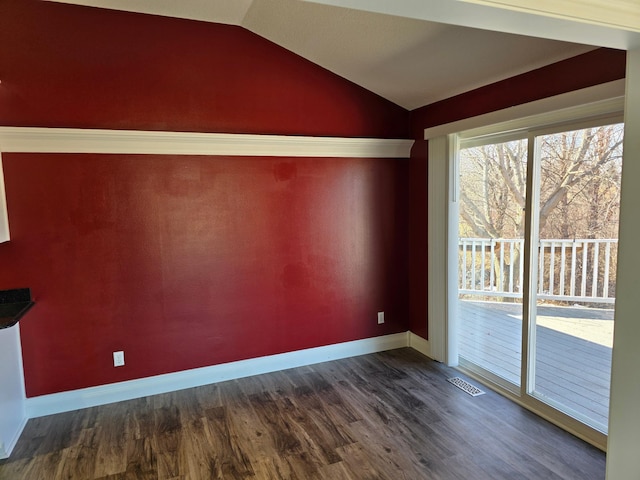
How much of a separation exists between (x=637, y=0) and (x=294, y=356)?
3.50 metres

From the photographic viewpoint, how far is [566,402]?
2.98 meters

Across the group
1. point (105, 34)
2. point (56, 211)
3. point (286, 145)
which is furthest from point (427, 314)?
point (105, 34)

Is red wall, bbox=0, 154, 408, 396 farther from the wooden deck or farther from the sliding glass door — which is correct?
the wooden deck

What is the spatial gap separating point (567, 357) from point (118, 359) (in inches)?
148

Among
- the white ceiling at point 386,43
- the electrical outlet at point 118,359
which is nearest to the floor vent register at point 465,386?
the white ceiling at point 386,43

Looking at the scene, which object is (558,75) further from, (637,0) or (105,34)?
(105,34)

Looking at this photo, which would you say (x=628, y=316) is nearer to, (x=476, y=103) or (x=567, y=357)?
(x=567, y=357)

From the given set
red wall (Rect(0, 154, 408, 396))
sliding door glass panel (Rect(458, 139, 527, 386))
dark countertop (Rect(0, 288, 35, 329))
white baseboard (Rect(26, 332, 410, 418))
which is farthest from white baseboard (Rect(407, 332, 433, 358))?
dark countertop (Rect(0, 288, 35, 329))

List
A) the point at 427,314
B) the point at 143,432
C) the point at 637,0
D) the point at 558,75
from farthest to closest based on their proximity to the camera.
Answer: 1. the point at 427,314
2. the point at 143,432
3. the point at 558,75
4. the point at 637,0

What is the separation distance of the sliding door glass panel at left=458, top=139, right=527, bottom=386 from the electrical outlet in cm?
302

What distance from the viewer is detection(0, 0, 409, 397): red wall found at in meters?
3.04

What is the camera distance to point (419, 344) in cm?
429

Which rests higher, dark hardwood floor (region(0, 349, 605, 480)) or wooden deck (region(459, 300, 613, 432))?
wooden deck (region(459, 300, 613, 432))

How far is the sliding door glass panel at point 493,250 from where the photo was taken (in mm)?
3319
